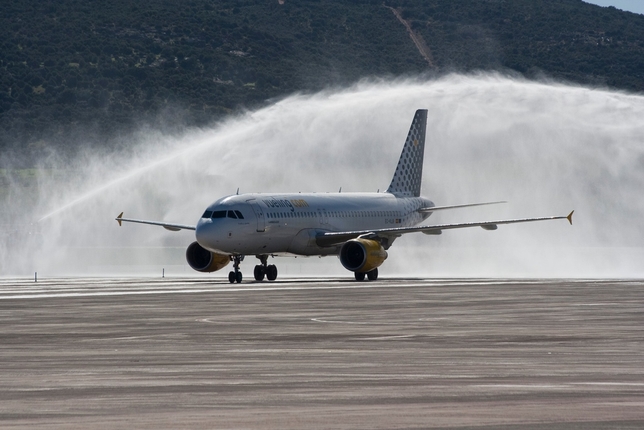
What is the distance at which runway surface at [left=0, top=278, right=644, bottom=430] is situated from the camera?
1560 centimetres

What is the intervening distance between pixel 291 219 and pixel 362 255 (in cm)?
449

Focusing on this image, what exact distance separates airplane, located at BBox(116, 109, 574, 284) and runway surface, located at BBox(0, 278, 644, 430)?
19.1m

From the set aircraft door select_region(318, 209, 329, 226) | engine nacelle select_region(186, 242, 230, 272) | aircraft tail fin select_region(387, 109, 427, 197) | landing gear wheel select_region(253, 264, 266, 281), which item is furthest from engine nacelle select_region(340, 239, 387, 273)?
aircraft tail fin select_region(387, 109, 427, 197)

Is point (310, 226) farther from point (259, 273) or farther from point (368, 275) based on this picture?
point (368, 275)

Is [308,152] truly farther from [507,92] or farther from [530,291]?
[530,291]

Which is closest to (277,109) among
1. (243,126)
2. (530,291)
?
(243,126)

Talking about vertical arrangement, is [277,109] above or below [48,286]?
above

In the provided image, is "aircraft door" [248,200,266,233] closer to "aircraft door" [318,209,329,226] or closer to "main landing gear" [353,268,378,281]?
"main landing gear" [353,268,378,281]

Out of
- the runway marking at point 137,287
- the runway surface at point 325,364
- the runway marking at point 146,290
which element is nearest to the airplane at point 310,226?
the runway marking at point 137,287

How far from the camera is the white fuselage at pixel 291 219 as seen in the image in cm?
6106

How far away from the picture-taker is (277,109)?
79750 millimetres

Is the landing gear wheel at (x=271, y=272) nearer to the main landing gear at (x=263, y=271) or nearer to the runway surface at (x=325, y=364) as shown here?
the main landing gear at (x=263, y=271)

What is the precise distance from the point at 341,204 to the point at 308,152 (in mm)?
15928

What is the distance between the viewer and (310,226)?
6675 centimetres
